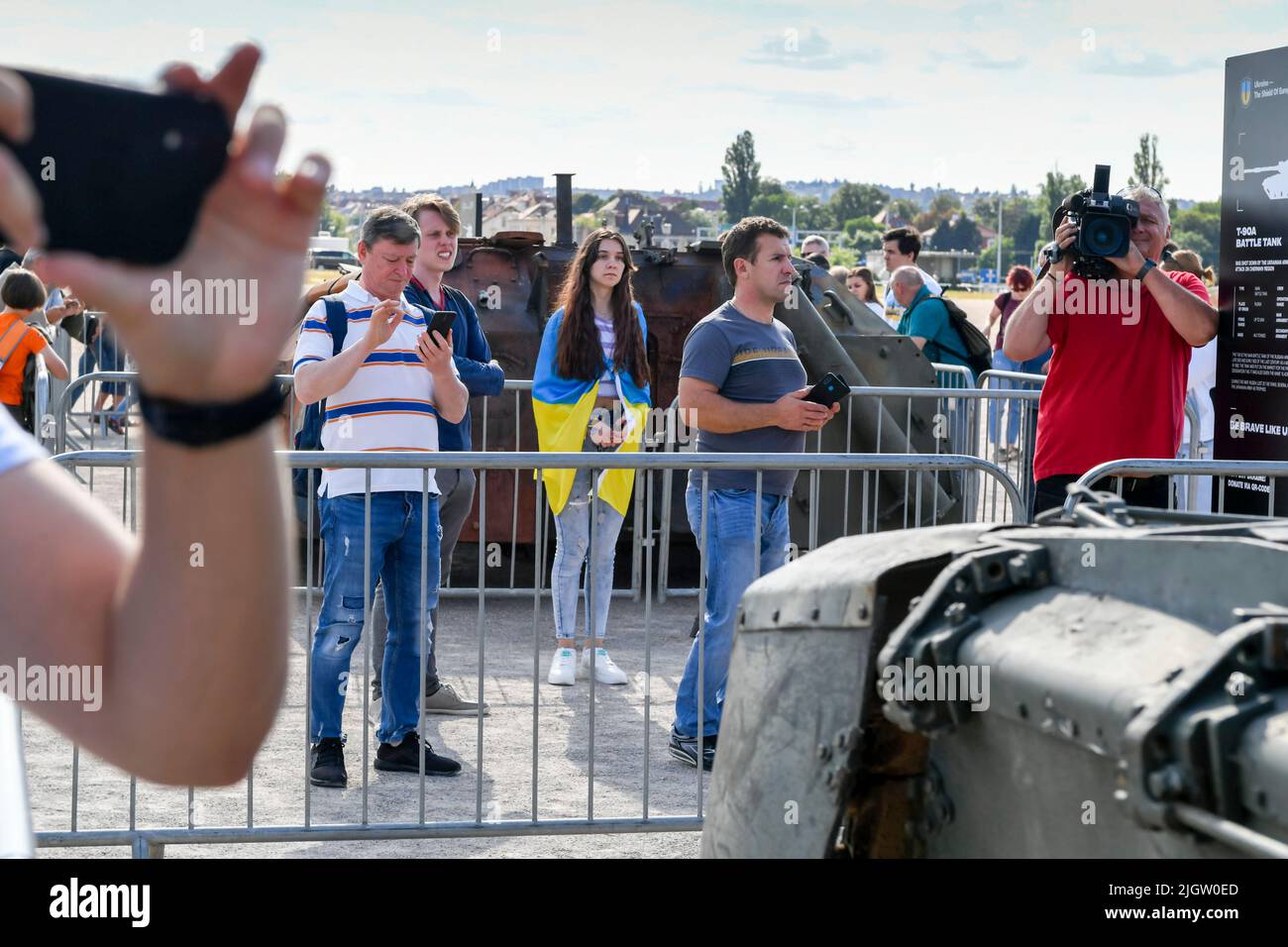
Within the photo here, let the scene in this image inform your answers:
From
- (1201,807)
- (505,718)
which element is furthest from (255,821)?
(1201,807)

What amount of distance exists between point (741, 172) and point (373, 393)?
451 ft

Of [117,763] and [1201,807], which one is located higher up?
[117,763]

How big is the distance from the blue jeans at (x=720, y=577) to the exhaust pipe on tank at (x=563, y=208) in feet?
15.1

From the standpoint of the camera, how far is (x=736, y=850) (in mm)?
3125

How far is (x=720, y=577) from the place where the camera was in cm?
605

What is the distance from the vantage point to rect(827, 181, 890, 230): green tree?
168m

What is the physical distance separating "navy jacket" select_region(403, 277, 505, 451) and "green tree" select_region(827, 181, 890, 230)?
518 ft

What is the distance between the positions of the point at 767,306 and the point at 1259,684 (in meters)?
4.45

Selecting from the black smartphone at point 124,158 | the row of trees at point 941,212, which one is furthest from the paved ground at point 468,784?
the row of trees at point 941,212

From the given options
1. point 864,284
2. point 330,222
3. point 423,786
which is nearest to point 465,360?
point 423,786
